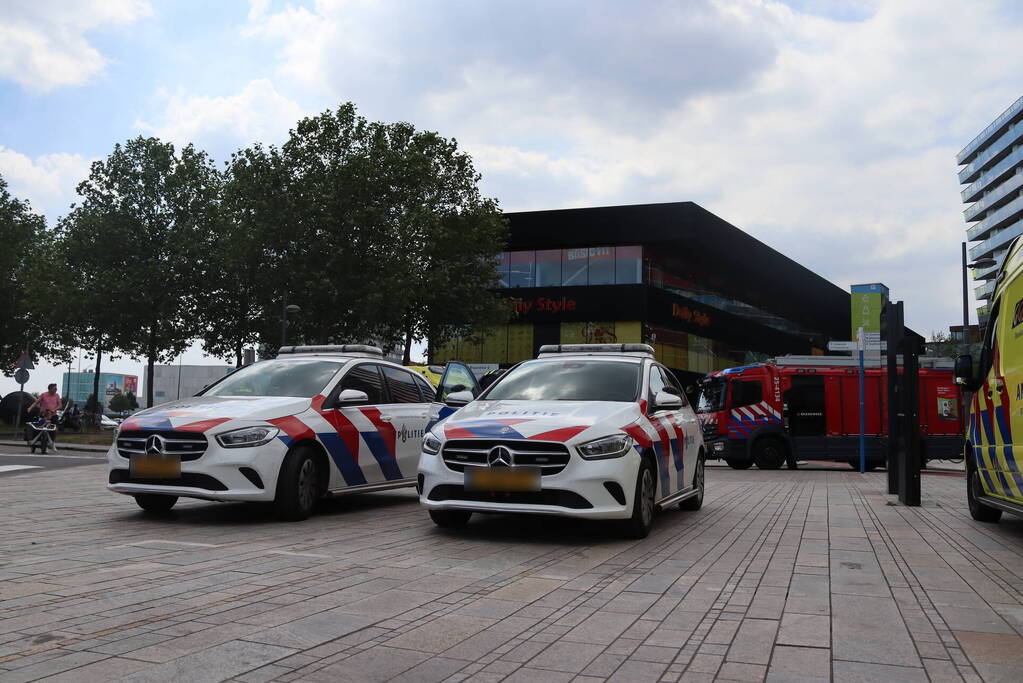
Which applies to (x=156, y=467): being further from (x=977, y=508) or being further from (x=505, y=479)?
(x=977, y=508)

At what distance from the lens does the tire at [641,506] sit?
7.45m

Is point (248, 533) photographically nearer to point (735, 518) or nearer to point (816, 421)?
point (735, 518)

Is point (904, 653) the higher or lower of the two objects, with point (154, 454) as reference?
lower

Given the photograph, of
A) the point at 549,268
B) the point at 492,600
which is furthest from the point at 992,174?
the point at 492,600

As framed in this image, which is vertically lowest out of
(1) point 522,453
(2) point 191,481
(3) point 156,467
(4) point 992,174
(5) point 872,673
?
(5) point 872,673

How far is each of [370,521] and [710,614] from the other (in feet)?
14.7

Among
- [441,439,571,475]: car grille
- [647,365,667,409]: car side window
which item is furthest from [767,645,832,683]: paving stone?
[647,365,667,409]: car side window

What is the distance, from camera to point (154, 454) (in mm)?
7969

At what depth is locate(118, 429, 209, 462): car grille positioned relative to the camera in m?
7.89

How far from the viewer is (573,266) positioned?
47.0 meters

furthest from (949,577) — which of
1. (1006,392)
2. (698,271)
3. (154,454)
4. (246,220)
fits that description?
(698,271)

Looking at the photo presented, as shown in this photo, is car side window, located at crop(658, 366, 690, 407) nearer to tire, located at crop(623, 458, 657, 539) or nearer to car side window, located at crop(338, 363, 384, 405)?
tire, located at crop(623, 458, 657, 539)

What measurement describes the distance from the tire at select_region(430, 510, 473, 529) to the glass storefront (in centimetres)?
3842

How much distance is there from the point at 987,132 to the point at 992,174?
4556 millimetres
